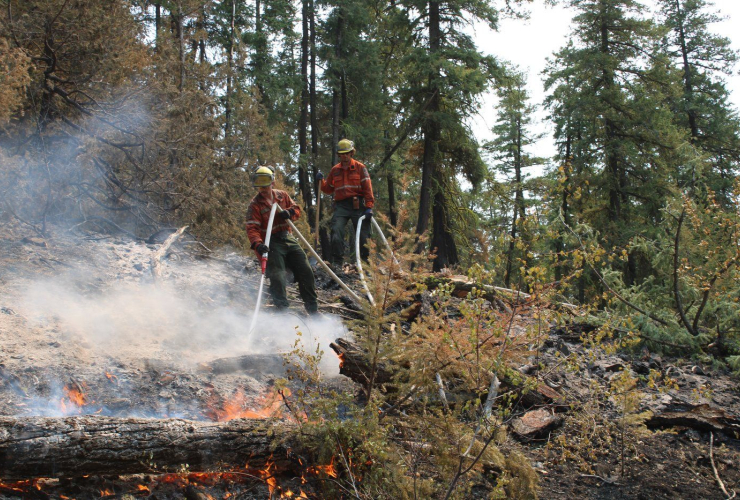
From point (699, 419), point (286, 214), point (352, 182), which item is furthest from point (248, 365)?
point (699, 419)

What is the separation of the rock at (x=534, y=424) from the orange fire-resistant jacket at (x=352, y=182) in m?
4.83

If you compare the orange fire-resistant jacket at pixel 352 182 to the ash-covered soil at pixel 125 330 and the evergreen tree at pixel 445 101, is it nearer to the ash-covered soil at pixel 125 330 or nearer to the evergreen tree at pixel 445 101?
the ash-covered soil at pixel 125 330

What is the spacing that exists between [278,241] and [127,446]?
14.6 feet

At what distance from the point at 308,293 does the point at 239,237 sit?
574 centimetres

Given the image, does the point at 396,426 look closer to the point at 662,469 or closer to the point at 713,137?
the point at 662,469

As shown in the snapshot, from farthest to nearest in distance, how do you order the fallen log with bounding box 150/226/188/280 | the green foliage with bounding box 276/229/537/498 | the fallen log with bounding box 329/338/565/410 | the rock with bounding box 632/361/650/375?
the fallen log with bounding box 150/226/188/280, the rock with bounding box 632/361/650/375, the fallen log with bounding box 329/338/565/410, the green foliage with bounding box 276/229/537/498

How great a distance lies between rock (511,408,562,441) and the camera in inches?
184

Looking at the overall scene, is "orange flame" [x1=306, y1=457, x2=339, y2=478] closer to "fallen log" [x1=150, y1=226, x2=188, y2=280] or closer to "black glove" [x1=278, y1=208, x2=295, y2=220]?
"black glove" [x1=278, y1=208, x2=295, y2=220]

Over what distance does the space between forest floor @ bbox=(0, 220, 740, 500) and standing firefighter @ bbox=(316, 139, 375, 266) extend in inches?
56.7

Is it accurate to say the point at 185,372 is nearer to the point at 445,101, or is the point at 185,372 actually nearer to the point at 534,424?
the point at 534,424

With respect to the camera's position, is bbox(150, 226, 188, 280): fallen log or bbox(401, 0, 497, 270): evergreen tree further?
bbox(401, 0, 497, 270): evergreen tree

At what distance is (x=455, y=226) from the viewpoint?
615 inches

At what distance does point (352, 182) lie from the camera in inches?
349

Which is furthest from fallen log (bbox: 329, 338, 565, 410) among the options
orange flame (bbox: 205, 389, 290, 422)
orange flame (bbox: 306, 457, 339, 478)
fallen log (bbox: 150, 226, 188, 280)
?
fallen log (bbox: 150, 226, 188, 280)
